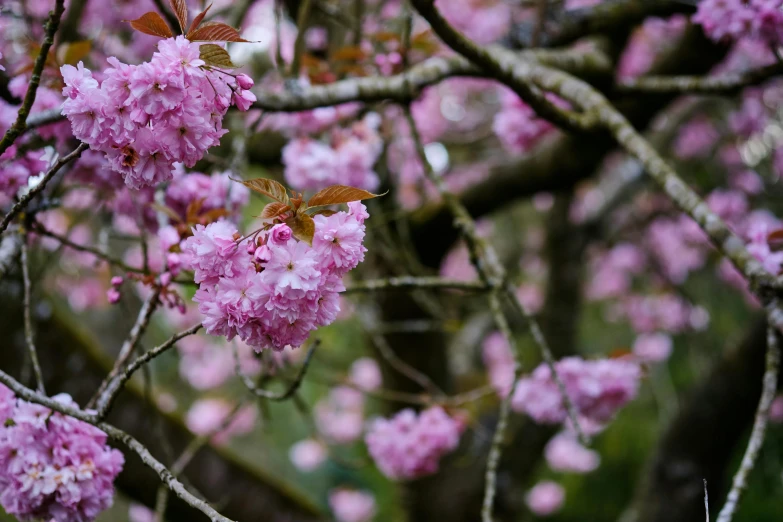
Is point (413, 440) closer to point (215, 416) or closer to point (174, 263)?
point (174, 263)

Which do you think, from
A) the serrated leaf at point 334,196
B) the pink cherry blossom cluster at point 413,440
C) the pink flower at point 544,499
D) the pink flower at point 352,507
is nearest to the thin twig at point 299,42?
the serrated leaf at point 334,196

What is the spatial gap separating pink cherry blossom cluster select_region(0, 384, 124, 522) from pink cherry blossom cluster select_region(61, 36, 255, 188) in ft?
1.30

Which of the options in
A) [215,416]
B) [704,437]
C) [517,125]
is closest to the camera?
[517,125]

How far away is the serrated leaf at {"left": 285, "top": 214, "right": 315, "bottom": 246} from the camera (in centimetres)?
68

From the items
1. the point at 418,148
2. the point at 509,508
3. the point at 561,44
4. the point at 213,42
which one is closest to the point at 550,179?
the point at 561,44

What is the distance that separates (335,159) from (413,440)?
873mm

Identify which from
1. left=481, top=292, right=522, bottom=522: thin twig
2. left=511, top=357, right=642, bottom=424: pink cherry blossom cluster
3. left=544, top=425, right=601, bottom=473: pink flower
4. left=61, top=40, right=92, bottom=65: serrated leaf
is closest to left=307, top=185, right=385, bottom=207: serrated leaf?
left=481, top=292, right=522, bottom=522: thin twig

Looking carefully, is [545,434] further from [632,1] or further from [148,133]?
[148,133]

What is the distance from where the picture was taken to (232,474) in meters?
2.32

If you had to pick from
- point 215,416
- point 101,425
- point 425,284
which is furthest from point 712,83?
point 215,416

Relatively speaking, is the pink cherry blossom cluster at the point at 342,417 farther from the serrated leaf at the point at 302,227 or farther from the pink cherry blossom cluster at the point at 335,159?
the serrated leaf at the point at 302,227

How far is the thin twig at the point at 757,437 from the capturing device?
2.93 feet

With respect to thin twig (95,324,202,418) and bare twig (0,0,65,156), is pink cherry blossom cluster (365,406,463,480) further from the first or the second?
bare twig (0,0,65,156)

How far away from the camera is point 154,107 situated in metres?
0.67
